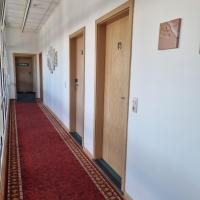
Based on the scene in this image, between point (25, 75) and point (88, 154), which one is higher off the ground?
point (25, 75)

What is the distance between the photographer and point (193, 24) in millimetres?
1282

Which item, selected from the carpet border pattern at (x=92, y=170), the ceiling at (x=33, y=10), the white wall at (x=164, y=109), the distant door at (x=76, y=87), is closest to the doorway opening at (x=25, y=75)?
the ceiling at (x=33, y=10)

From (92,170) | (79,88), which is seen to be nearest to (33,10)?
(79,88)

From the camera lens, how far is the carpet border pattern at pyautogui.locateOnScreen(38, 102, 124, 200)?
7.33 ft

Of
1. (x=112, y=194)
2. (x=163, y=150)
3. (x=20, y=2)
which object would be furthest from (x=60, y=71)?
(x=163, y=150)

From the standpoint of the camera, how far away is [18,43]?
838 cm

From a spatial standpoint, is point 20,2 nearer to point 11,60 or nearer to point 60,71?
point 60,71

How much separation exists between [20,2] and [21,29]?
366 centimetres

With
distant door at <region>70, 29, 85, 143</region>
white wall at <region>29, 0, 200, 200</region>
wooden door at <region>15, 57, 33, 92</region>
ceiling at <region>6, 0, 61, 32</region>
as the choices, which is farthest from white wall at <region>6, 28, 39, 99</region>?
white wall at <region>29, 0, 200, 200</region>

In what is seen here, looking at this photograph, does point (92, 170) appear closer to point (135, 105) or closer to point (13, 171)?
point (13, 171)

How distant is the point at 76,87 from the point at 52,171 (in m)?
1.90

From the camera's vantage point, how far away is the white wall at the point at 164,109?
131 cm

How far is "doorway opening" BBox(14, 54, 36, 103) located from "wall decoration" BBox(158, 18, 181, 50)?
834 centimetres

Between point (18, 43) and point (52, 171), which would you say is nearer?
point (52, 171)
